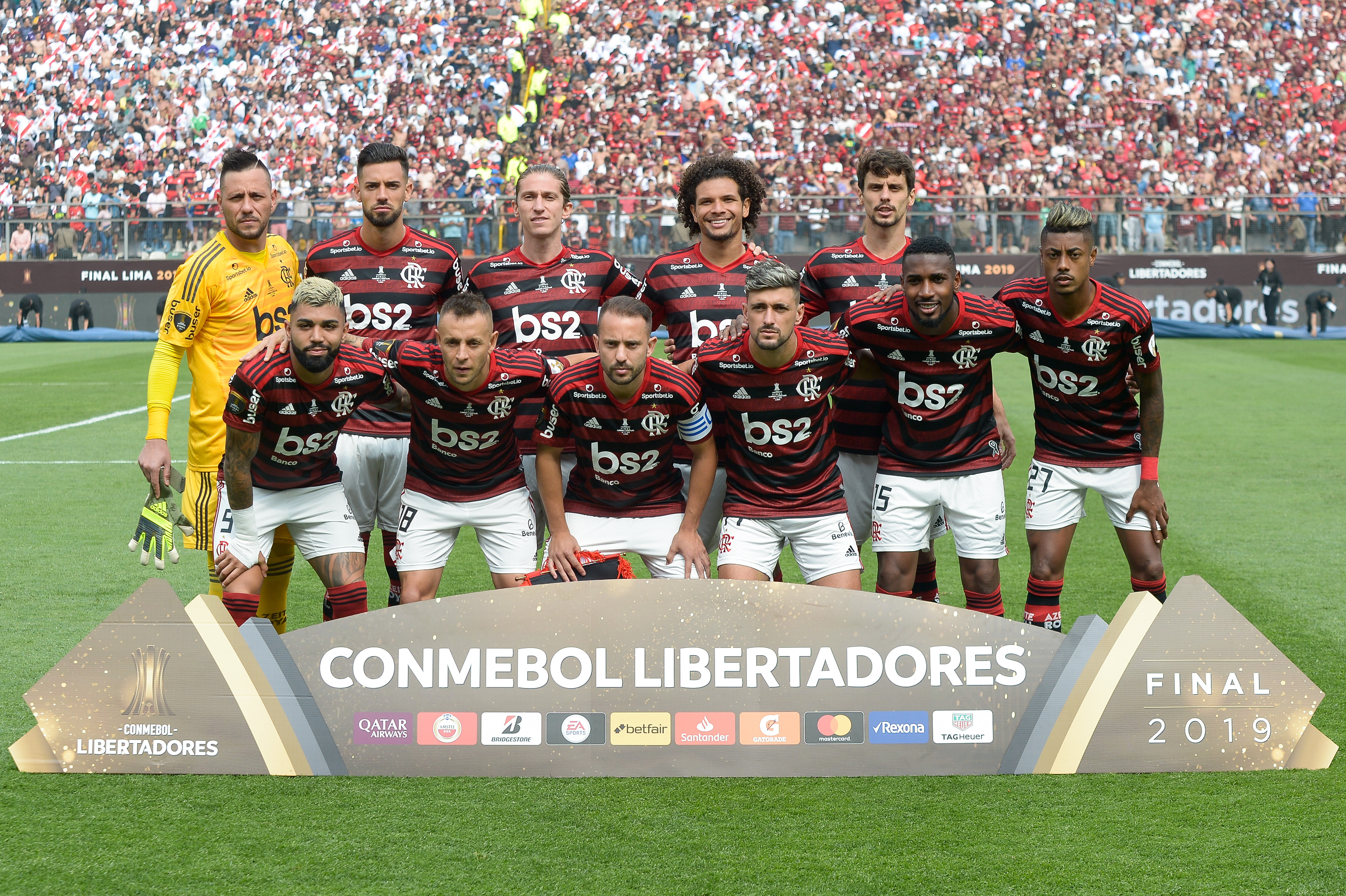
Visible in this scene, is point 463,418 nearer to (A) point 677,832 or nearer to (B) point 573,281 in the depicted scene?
(B) point 573,281

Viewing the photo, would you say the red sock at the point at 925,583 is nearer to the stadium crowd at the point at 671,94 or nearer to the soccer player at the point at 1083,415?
the soccer player at the point at 1083,415

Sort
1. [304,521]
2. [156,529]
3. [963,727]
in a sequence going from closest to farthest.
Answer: [963,727]
[304,521]
[156,529]

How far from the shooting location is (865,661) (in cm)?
419

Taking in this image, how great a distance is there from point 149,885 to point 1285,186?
29.1m

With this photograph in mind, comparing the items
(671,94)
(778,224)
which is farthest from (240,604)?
(671,94)

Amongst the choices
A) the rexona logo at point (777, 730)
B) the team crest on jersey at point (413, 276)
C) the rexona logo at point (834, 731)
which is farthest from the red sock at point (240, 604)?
the rexona logo at point (834, 731)

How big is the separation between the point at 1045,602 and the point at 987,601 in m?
0.24

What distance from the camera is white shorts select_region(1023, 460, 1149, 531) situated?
17.1ft

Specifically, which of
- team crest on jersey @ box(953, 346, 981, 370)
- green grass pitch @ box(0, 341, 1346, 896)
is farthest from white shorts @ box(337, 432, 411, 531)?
team crest on jersey @ box(953, 346, 981, 370)

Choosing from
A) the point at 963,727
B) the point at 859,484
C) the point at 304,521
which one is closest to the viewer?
the point at 963,727

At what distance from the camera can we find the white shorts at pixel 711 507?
18.0 feet

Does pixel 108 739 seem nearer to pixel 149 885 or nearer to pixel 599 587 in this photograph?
pixel 149 885

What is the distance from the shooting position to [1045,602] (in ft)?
17.0

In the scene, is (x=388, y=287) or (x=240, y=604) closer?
(x=240, y=604)
